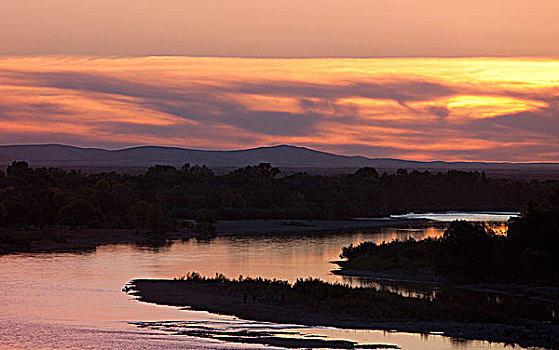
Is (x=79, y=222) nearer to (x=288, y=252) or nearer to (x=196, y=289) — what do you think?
(x=288, y=252)

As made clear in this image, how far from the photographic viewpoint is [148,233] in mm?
90625

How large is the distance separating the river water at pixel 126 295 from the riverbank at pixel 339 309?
1199 millimetres

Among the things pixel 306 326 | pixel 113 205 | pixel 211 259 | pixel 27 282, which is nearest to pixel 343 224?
pixel 113 205

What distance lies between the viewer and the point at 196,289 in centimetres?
4756

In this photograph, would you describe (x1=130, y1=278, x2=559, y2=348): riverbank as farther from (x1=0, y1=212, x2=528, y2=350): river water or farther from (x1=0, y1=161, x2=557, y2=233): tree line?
(x1=0, y1=161, x2=557, y2=233): tree line

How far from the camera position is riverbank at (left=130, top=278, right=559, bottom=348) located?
36.3 m

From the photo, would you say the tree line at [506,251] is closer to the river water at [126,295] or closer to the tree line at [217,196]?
the river water at [126,295]

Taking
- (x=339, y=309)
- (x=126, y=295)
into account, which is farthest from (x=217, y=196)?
(x=339, y=309)

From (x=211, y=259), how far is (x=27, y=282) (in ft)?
60.4

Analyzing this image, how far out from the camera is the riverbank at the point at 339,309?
36281mm

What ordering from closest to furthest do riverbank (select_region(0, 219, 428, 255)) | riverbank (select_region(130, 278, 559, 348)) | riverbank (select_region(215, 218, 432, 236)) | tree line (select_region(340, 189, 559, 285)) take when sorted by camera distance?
riverbank (select_region(130, 278, 559, 348)) < tree line (select_region(340, 189, 559, 285)) < riverbank (select_region(0, 219, 428, 255)) < riverbank (select_region(215, 218, 432, 236))

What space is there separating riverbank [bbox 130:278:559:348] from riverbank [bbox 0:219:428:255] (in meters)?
30.5

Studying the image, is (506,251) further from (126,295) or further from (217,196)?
(217,196)

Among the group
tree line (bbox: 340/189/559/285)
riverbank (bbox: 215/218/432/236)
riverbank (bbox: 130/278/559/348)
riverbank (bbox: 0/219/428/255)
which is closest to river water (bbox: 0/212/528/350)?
riverbank (bbox: 130/278/559/348)
